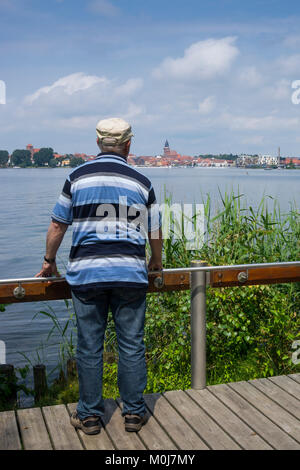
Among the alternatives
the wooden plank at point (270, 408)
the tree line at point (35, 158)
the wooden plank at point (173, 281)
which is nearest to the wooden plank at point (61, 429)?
the wooden plank at point (173, 281)

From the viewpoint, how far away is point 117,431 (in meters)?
2.97

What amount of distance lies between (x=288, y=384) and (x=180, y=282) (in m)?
1.02

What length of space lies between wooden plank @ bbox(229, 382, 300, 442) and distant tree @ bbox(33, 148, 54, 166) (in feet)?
137

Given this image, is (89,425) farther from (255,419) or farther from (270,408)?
(270,408)

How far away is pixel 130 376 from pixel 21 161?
4720 centimetres

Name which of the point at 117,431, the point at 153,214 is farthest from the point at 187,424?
the point at 153,214

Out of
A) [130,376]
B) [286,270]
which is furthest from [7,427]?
[286,270]

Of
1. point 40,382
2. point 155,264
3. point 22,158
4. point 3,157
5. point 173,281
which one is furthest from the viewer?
point 22,158

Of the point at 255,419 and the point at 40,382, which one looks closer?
the point at 255,419

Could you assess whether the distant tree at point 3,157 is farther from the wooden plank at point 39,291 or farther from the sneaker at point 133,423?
the sneaker at point 133,423

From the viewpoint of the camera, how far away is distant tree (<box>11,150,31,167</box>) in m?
48.0

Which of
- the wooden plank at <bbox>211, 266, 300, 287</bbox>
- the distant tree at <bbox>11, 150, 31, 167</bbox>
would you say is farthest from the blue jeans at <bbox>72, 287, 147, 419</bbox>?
the distant tree at <bbox>11, 150, 31, 167</bbox>

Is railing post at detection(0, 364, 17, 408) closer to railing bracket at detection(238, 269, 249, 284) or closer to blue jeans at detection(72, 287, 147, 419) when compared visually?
blue jeans at detection(72, 287, 147, 419)
